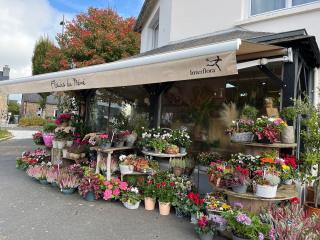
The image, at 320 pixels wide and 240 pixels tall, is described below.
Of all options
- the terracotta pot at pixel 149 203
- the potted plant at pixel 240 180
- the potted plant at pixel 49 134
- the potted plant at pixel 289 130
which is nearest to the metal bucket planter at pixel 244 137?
the potted plant at pixel 289 130

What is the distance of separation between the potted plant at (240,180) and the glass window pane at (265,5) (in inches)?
263

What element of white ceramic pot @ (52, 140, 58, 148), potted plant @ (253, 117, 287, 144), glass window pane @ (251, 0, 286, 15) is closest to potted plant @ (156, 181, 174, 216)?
potted plant @ (253, 117, 287, 144)

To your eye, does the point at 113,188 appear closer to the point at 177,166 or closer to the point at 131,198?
the point at 131,198

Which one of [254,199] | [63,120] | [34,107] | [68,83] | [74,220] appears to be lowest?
[74,220]

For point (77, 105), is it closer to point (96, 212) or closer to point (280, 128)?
point (96, 212)

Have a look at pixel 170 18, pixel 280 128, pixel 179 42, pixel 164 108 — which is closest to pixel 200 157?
pixel 164 108

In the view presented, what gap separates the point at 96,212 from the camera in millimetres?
6293

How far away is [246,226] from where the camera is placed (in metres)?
4.57

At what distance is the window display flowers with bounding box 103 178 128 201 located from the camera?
6707 mm

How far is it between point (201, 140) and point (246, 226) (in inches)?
154

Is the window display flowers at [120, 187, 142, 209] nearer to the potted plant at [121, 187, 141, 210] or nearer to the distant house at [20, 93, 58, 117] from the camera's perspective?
the potted plant at [121, 187, 141, 210]

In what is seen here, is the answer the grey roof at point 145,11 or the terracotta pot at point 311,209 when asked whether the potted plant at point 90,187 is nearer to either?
the terracotta pot at point 311,209

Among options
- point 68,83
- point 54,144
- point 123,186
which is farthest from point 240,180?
point 54,144

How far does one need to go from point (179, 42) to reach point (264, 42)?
5.63 metres
